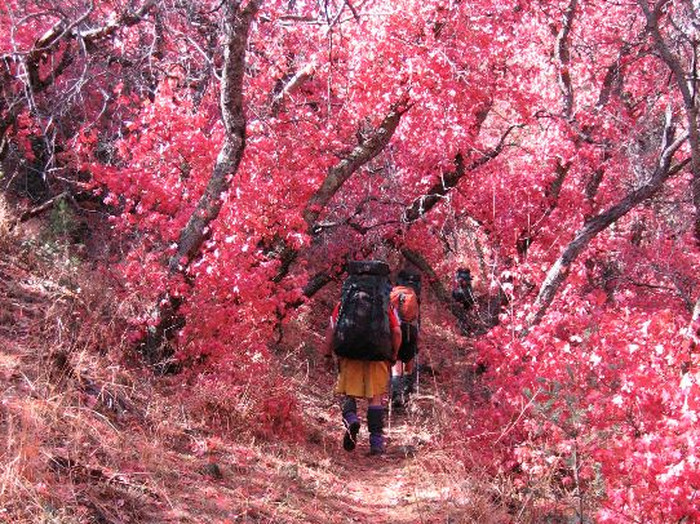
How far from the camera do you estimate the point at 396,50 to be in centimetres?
946

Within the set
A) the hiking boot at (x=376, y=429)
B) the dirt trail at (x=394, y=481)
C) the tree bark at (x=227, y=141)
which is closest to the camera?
the dirt trail at (x=394, y=481)

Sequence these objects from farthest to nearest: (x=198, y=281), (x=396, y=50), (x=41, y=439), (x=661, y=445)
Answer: (x=396, y=50), (x=198, y=281), (x=41, y=439), (x=661, y=445)

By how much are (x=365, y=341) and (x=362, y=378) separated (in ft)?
1.75

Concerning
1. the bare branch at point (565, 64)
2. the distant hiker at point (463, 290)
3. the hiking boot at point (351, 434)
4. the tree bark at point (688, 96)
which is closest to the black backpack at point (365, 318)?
the hiking boot at point (351, 434)

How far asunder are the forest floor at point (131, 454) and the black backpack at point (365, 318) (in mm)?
1113

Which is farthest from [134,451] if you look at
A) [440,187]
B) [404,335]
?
[440,187]

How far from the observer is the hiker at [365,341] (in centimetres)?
713

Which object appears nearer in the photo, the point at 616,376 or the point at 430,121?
the point at 616,376

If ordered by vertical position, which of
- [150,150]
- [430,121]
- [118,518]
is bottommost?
[118,518]

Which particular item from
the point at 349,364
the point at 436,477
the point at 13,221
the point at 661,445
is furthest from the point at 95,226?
the point at 661,445

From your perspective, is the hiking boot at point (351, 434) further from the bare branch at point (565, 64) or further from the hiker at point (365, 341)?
the bare branch at point (565, 64)

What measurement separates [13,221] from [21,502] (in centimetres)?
586

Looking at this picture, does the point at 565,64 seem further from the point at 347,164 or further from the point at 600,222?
the point at 347,164

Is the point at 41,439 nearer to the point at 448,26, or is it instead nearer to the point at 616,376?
the point at 616,376
